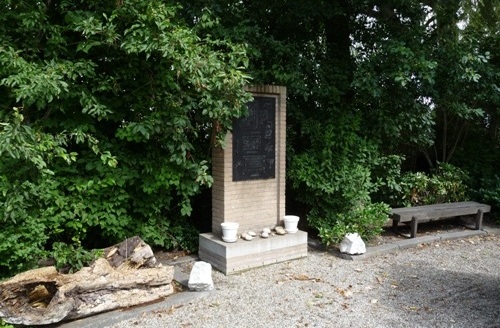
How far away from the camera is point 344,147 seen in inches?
243

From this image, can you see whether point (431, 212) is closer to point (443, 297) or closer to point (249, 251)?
point (443, 297)

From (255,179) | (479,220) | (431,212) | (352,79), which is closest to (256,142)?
(255,179)

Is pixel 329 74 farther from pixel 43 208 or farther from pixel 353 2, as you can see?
pixel 43 208

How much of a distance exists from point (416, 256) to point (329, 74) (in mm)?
3102

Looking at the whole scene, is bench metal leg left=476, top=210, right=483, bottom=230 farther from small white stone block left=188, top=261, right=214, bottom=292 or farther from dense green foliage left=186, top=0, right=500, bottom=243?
small white stone block left=188, top=261, right=214, bottom=292

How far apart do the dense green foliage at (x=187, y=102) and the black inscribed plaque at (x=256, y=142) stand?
1.29 feet

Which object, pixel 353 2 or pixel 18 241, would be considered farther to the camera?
pixel 353 2

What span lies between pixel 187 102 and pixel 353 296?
294 cm

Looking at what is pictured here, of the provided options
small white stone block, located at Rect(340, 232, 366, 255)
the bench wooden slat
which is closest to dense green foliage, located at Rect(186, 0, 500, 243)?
small white stone block, located at Rect(340, 232, 366, 255)

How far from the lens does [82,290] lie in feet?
11.8

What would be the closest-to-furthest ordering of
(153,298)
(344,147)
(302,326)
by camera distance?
1. (302,326)
2. (153,298)
3. (344,147)

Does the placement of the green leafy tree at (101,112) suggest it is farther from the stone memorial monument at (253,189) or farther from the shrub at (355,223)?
the shrub at (355,223)

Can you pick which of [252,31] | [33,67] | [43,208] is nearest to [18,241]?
[43,208]

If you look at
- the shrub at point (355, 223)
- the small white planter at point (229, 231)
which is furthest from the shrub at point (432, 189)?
the small white planter at point (229, 231)
